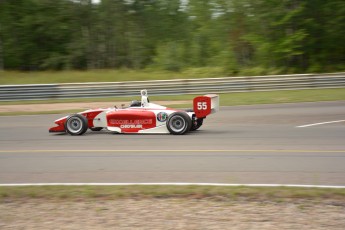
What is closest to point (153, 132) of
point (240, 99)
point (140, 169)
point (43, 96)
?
point (140, 169)

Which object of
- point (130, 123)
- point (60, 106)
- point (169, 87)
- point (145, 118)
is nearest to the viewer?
point (145, 118)

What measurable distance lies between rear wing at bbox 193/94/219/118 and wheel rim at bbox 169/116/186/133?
0.42 m

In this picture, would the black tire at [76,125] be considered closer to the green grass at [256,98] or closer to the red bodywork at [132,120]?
the red bodywork at [132,120]

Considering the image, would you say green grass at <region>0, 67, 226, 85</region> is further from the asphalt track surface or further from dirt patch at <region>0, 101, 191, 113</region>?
the asphalt track surface

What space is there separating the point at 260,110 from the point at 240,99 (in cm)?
388

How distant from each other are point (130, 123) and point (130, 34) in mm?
27564

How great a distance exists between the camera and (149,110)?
43.4 feet

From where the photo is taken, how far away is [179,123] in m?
13.1

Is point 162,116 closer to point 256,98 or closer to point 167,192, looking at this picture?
point 167,192

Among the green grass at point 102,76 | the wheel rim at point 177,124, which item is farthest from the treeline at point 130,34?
the wheel rim at point 177,124

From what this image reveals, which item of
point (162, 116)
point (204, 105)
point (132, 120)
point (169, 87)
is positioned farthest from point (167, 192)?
point (169, 87)

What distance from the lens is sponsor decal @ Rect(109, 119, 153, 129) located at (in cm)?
1326

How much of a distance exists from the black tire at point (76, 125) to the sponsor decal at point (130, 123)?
2.41 feet

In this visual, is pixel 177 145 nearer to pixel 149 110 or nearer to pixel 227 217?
pixel 149 110
